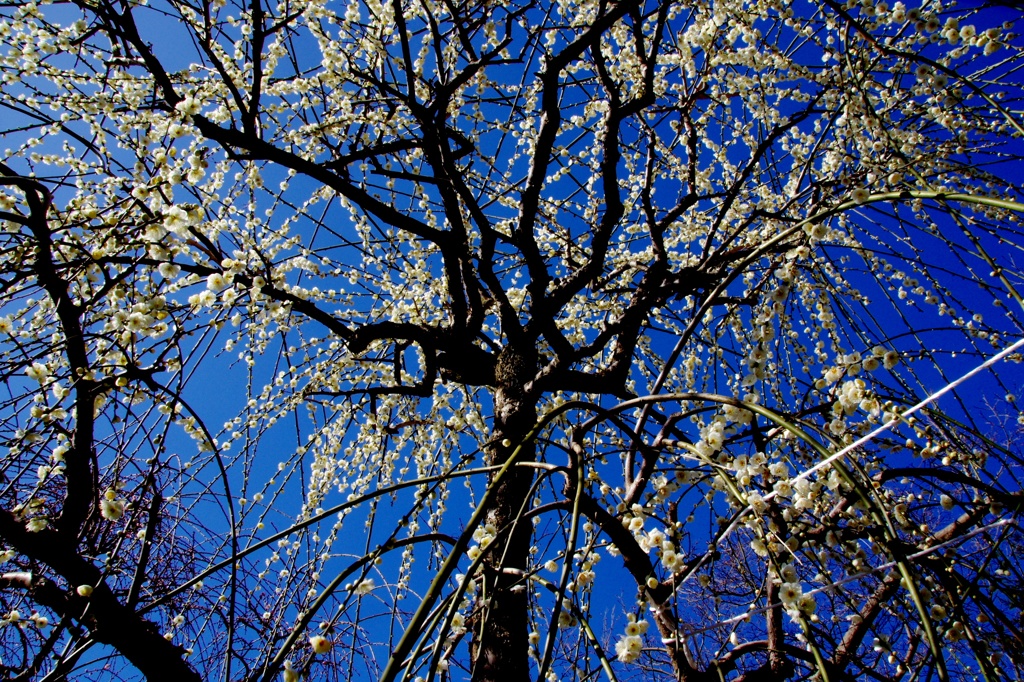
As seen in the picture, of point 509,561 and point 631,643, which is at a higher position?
point 509,561

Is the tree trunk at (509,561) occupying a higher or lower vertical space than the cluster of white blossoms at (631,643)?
higher

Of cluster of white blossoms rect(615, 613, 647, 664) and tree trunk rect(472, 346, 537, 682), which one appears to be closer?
cluster of white blossoms rect(615, 613, 647, 664)

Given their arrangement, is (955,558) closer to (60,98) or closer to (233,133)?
(233,133)

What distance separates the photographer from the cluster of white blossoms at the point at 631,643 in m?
1.20

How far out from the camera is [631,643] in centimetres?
121

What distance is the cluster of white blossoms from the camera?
1.20 metres

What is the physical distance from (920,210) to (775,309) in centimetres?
167

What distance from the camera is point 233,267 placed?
181 centimetres

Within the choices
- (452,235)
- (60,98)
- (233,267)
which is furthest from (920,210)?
(60,98)

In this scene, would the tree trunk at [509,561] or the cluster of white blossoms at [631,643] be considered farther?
the tree trunk at [509,561]

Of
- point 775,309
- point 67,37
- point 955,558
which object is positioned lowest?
point 955,558

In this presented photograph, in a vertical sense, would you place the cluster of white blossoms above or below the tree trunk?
below

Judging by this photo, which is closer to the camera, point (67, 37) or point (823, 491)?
point (823, 491)

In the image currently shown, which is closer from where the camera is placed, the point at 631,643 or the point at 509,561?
the point at 631,643
